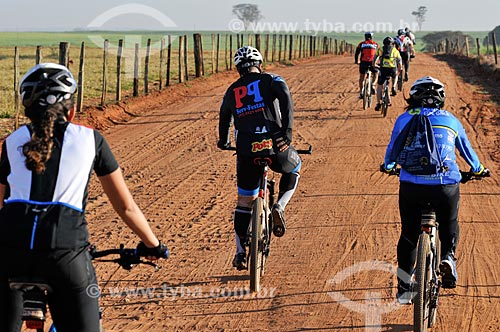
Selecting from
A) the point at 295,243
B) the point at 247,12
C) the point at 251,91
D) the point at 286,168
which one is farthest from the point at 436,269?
the point at 247,12

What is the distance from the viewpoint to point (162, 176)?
12781 millimetres

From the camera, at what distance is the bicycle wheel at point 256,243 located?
7.19 m

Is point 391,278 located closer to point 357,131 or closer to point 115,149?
point 115,149

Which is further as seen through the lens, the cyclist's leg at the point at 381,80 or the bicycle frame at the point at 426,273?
the cyclist's leg at the point at 381,80

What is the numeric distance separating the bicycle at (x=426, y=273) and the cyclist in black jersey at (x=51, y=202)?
2.96 m

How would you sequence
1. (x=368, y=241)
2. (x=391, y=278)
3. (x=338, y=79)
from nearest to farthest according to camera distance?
(x=391, y=278)
(x=368, y=241)
(x=338, y=79)

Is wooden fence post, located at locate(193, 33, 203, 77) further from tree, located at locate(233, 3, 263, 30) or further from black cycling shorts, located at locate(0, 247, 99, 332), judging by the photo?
tree, located at locate(233, 3, 263, 30)

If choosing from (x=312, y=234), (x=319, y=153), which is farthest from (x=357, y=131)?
(x=312, y=234)

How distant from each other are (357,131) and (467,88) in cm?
1132

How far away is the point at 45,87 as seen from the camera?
3639 mm

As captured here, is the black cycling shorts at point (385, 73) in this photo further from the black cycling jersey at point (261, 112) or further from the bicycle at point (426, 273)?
the bicycle at point (426, 273)

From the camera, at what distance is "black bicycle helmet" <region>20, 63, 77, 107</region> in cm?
363

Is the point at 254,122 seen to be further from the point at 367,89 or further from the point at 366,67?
the point at 367,89

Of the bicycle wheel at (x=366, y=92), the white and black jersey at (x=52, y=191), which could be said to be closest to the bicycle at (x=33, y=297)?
the white and black jersey at (x=52, y=191)
